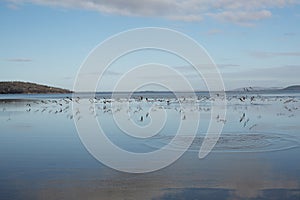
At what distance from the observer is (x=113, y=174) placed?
9.87 m

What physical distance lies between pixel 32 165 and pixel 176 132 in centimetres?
797

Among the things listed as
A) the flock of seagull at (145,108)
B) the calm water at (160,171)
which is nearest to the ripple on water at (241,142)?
the calm water at (160,171)

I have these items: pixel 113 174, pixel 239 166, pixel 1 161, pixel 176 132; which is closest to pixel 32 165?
pixel 1 161

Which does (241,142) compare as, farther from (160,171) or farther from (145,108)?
(145,108)

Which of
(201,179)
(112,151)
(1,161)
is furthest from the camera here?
(112,151)

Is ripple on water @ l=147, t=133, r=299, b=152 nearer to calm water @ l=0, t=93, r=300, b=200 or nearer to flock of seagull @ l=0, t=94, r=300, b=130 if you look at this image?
calm water @ l=0, t=93, r=300, b=200

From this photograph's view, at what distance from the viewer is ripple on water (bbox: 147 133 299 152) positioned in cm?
1314

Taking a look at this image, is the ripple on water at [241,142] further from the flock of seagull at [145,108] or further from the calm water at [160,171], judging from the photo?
the flock of seagull at [145,108]

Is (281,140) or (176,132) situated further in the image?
(176,132)

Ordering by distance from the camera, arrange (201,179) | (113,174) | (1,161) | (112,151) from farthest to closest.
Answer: (112,151) → (1,161) → (113,174) → (201,179)

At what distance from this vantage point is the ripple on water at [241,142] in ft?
43.1

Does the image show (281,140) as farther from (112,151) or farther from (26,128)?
(26,128)

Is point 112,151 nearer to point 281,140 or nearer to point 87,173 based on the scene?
point 87,173

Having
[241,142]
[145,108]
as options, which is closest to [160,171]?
[241,142]
